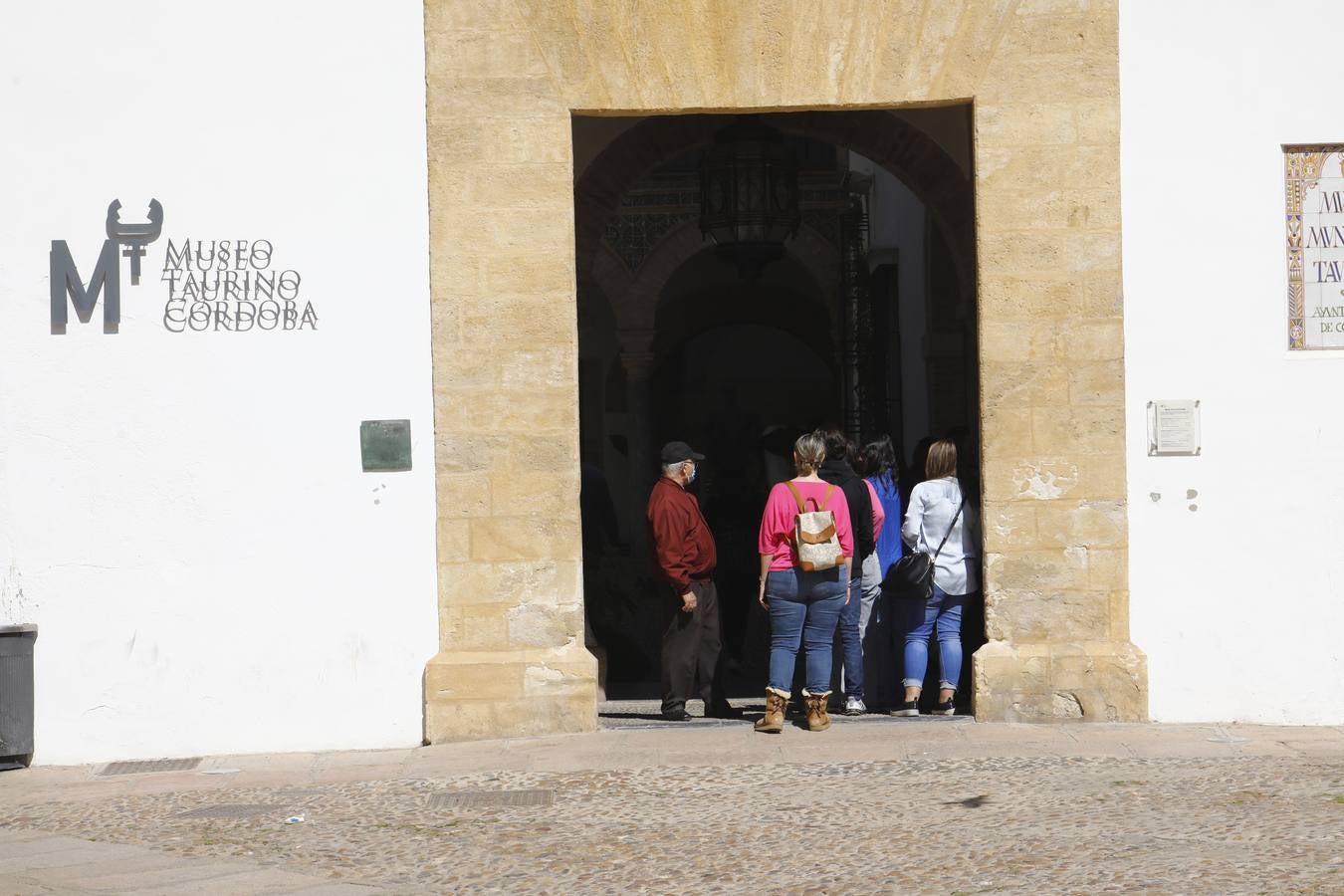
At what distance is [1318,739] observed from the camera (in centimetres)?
737

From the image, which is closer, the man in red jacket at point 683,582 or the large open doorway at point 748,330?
the man in red jacket at point 683,582

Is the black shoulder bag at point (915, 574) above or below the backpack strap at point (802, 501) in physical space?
below

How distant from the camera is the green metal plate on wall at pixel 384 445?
7.72 m

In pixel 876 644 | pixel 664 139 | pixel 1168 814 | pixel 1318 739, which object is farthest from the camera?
pixel 664 139

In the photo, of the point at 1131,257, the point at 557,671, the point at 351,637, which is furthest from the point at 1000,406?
the point at 351,637

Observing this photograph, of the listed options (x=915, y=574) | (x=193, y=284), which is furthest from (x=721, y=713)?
(x=193, y=284)

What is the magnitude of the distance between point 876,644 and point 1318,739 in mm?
2222

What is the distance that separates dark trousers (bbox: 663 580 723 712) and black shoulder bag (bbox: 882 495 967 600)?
86 centimetres

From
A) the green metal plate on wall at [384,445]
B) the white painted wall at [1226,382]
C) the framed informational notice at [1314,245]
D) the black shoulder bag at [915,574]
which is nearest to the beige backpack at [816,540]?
the black shoulder bag at [915,574]

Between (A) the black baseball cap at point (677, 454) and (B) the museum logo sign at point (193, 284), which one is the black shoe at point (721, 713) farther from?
(B) the museum logo sign at point (193, 284)

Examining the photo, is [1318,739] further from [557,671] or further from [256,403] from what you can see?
[256,403]

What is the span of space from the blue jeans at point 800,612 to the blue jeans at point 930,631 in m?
0.57

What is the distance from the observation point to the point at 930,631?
8289mm

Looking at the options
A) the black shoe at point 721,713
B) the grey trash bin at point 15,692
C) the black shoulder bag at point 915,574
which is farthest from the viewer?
the black shoe at point 721,713
